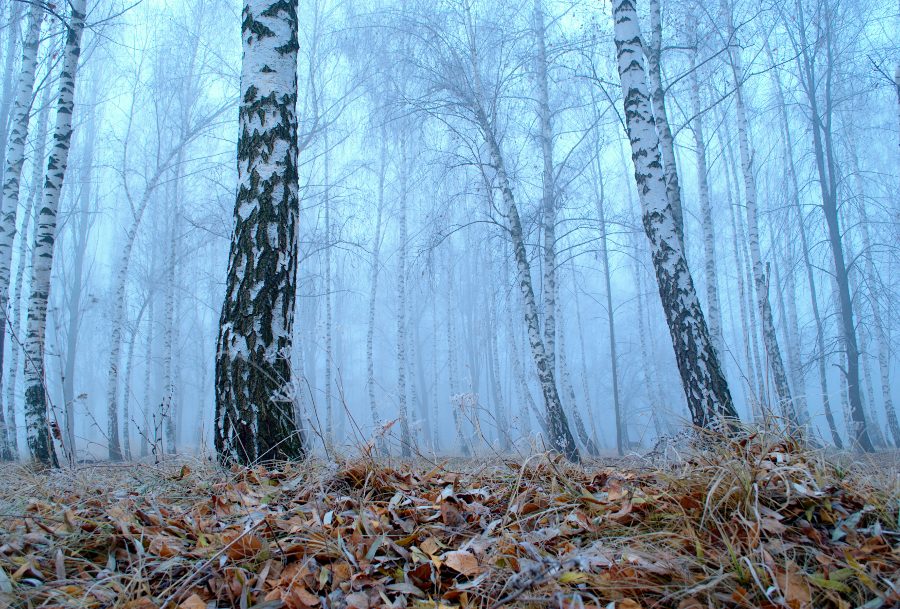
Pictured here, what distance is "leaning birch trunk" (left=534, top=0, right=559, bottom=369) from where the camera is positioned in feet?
32.0

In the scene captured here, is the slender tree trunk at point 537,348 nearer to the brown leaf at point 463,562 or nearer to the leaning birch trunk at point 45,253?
the leaning birch trunk at point 45,253

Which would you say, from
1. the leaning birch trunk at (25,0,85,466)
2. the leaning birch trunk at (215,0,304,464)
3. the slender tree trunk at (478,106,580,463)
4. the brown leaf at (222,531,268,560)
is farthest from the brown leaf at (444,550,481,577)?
the slender tree trunk at (478,106,580,463)

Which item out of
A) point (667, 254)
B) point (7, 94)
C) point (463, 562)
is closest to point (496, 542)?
point (463, 562)

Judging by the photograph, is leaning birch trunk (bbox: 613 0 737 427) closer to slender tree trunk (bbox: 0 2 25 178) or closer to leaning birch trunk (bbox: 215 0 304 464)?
leaning birch trunk (bbox: 215 0 304 464)

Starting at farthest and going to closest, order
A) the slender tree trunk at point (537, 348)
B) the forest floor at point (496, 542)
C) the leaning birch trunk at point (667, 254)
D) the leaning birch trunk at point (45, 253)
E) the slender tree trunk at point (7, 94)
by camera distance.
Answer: the slender tree trunk at point (7, 94)
the slender tree trunk at point (537, 348)
the leaning birch trunk at point (45, 253)
the leaning birch trunk at point (667, 254)
the forest floor at point (496, 542)

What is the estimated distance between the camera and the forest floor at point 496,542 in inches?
54.2

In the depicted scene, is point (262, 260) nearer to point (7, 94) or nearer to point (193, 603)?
point (193, 603)

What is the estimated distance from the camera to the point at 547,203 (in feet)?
33.1

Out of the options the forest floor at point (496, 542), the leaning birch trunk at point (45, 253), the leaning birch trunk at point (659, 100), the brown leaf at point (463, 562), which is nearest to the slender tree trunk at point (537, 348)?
the leaning birch trunk at point (659, 100)

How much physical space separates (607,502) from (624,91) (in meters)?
4.24

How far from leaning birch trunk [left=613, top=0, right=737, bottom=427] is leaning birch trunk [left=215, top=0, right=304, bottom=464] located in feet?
10.1

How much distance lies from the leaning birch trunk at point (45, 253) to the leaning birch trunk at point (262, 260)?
3775mm

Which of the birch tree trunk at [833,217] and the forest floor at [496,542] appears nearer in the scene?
the forest floor at [496,542]

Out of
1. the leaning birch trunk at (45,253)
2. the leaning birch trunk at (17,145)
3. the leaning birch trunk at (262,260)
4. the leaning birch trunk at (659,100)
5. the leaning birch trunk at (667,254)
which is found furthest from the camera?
the leaning birch trunk at (659,100)
